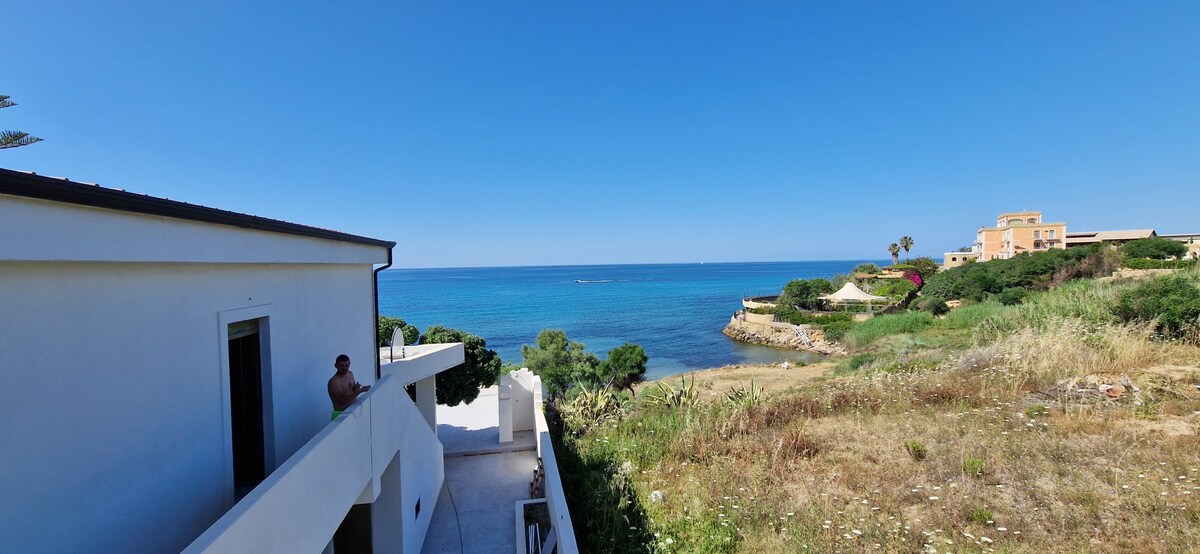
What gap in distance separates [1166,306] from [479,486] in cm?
1590

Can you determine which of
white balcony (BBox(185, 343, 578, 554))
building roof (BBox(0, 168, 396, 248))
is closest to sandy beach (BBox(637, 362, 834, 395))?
white balcony (BBox(185, 343, 578, 554))

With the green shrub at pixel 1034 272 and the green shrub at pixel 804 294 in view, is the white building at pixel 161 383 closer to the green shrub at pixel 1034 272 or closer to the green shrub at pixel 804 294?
the green shrub at pixel 1034 272

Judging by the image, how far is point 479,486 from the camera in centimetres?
922

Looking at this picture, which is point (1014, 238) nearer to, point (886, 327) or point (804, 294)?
point (804, 294)

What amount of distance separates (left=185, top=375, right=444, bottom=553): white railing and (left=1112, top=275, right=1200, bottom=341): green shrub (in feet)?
52.0

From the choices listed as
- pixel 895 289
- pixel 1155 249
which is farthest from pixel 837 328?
pixel 1155 249

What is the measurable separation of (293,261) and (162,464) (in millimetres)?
1967

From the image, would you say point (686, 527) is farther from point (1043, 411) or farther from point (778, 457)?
point (1043, 411)

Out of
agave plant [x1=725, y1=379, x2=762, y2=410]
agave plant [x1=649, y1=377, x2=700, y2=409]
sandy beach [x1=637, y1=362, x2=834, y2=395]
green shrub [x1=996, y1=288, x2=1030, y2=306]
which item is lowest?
sandy beach [x1=637, y1=362, x2=834, y2=395]

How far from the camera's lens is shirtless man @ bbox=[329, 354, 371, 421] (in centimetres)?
452

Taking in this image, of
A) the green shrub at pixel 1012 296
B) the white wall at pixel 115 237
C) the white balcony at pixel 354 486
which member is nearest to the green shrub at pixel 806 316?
the green shrub at pixel 1012 296

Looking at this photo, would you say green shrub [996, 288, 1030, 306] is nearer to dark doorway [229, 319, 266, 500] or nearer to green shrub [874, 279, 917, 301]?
green shrub [874, 279, 917, 301]

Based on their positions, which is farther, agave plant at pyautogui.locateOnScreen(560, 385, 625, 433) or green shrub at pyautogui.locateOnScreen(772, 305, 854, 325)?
green shrub at pyautogui.locateOnScreen(772, 305, 854, 325)

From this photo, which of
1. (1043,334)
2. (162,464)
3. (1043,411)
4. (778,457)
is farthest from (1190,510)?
(162,464)
